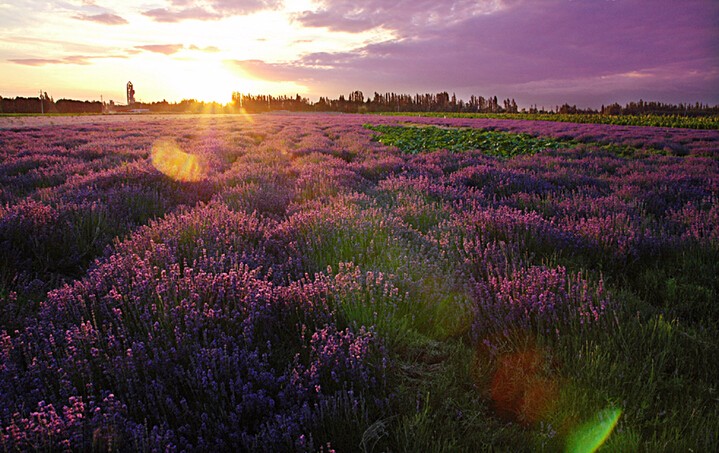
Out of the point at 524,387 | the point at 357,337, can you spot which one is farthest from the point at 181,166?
the point at 524,387

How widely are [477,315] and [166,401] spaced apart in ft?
5.90

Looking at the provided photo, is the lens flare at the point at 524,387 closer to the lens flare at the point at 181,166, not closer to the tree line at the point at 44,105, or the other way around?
the lens flare at the point at 181,166

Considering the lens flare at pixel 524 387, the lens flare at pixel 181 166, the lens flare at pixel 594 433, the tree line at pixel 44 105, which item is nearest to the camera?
the lens flare at pixel 594 433

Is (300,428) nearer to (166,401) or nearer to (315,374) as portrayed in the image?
(315,374)

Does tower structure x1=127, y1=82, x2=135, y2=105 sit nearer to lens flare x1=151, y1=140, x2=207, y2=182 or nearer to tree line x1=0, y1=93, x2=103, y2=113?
tree line x1=0, y1=93, x2=103, y2=113

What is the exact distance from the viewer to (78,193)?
538cm

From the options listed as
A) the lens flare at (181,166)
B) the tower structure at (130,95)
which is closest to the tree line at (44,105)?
the tower structure at (130,95)

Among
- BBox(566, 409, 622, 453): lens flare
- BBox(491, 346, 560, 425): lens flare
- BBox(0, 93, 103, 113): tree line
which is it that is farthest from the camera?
BBox(0, 93, 103, 113): tree line

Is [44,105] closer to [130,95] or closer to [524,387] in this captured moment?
[130,95]

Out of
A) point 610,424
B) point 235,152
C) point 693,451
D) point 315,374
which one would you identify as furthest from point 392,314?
point 235,152

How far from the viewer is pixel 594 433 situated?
1.69m

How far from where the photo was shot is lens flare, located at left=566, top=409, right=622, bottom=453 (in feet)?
5.39

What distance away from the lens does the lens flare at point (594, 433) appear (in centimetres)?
164

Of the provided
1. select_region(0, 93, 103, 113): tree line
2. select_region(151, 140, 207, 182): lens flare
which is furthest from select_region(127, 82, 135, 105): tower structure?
select_region(151, 140, 207, 182): lens flare
